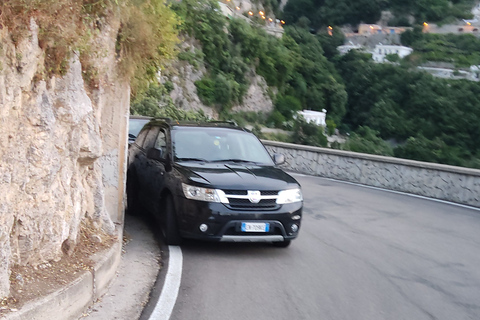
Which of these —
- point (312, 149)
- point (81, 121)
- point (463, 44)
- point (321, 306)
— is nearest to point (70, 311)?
point (81, 121)

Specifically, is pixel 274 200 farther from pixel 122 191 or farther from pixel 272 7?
pixel 272 7

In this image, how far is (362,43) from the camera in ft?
335

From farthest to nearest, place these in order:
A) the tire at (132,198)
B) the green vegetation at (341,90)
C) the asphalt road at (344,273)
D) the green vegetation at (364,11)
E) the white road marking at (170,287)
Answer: the green vegetation at (364,11) < the green vegetation at (341,90) < the tire at (132,198) < the asphalt road at (344,273) < the white road marking at (170,287)

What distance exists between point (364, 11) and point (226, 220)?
112m

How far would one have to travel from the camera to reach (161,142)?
9195 millimetres

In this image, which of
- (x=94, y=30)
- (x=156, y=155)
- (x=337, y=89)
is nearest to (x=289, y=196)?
(x=156, y=155)

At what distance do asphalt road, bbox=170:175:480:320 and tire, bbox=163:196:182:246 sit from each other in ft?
0.66

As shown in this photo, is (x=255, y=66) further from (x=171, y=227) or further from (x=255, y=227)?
(x=255, y=227)

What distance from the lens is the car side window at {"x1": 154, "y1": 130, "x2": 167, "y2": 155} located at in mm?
8908

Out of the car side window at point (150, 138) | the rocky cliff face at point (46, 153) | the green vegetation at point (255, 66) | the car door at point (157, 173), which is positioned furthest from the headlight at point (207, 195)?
the green vegetation at point (255, 66)

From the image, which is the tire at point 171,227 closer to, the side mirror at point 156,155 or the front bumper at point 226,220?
the front bumper at point 226,220

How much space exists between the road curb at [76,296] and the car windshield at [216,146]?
2.63 meters

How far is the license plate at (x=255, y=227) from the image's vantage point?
748 cm

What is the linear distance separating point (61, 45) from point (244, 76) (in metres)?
50.4
